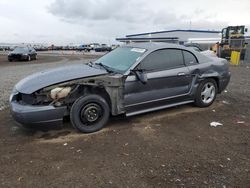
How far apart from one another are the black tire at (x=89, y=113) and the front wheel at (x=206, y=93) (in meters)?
2.39

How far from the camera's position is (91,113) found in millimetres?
4922

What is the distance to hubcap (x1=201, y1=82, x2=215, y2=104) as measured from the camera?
255 inches

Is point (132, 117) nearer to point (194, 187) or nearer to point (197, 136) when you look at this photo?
point (197, 136)

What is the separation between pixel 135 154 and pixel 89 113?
1.26m

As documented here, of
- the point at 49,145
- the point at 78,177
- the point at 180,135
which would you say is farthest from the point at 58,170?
the point at 180,135

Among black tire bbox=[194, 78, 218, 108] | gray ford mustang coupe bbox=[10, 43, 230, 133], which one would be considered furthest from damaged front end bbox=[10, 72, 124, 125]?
black tire bbox=[194, 78, 218, 108]

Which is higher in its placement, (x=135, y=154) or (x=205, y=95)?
(x=205, y=95)

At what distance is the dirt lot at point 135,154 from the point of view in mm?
3391

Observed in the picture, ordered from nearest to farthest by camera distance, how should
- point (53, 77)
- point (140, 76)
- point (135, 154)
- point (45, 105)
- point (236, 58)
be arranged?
point (135, 154) < point (45, 105) < point (53, 77) < point (140, 76) < point (236, 58)

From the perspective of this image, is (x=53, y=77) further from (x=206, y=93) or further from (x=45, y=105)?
(x=206, y=93)

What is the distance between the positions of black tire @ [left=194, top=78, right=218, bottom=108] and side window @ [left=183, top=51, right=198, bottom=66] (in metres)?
0.53

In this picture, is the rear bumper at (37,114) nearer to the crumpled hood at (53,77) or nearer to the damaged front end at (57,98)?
the damaged front end at (57,98)

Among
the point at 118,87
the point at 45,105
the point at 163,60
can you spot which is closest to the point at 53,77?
the point at 45,105

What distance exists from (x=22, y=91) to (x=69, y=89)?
787 millimetres
